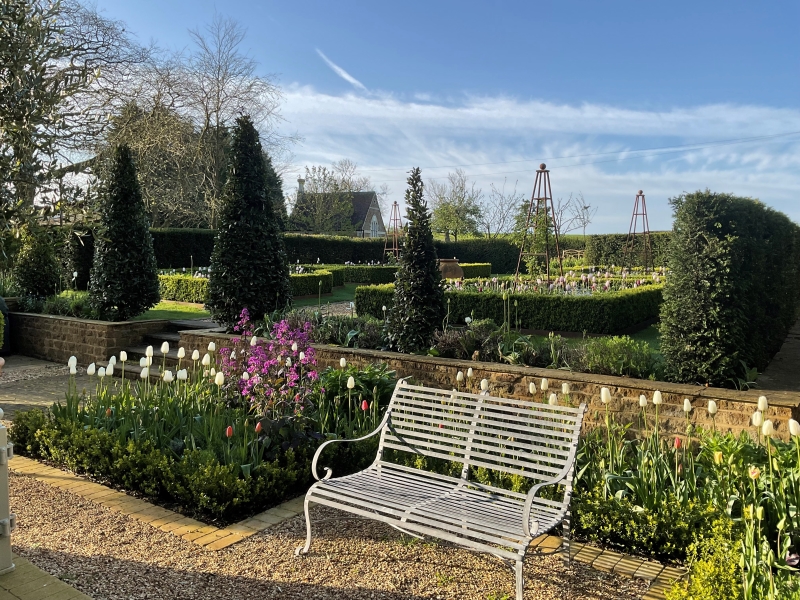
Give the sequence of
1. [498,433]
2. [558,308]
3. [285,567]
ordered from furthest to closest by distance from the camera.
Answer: [558,308]
[498,433]
[285,567]

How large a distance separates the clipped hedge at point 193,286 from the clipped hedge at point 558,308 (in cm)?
444

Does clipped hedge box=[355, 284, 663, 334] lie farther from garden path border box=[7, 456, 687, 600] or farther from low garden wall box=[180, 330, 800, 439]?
garden path border box=[7, 456, 687, 600]

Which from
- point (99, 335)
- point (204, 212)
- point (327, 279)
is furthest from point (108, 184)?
point (204, 212)

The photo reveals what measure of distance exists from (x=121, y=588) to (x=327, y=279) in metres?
14.1

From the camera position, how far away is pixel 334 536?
3463mm

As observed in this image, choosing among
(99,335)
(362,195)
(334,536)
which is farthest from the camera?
(362,195)

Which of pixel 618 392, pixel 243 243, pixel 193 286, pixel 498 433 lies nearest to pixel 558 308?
pixel 618 392

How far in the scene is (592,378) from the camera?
200 inches

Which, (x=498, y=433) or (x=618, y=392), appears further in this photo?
(x=618, y=392)

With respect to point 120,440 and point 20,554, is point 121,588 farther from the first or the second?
point 120,440

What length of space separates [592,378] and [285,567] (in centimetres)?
306

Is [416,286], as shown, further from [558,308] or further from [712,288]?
[558,308]

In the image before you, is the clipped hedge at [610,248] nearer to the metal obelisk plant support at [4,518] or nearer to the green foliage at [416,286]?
the green foliage at [416,286]

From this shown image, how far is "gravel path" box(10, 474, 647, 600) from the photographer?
2822 millimetres
